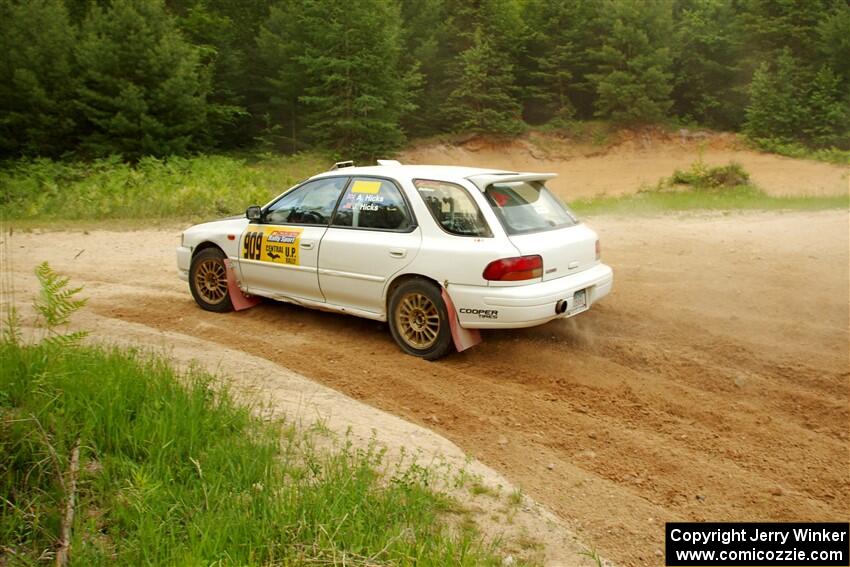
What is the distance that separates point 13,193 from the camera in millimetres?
18625

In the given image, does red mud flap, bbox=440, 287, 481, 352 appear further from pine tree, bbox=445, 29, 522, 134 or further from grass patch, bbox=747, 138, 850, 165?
pine tree, bbox=445, 29, 522, 134

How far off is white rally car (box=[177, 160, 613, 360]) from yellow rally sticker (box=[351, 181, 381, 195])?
0.04 ft

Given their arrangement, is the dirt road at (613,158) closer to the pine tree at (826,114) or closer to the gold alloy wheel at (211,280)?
the pine tree at (826,114)

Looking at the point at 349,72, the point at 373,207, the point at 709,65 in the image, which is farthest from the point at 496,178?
the point at 709,65

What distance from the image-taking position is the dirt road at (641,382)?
422cm

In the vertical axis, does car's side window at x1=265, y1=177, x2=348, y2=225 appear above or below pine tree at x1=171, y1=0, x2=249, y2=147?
below

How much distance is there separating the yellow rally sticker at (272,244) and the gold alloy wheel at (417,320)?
135 centimetres

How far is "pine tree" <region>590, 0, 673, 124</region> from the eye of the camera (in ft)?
109

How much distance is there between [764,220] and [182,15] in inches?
1197

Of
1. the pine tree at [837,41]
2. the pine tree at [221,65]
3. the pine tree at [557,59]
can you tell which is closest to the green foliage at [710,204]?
the pine tree at [837,41]

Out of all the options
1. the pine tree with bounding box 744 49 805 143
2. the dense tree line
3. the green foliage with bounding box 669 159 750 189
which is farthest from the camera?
the pine tree with bounding box 744 49 805 143

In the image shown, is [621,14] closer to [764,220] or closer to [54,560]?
[764,220]

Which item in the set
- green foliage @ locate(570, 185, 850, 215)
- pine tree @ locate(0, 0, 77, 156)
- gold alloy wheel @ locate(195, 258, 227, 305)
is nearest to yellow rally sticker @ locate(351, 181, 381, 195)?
gold alloy wheel @ locate(195, 258, 227, 305)

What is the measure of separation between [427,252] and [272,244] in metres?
1.92
